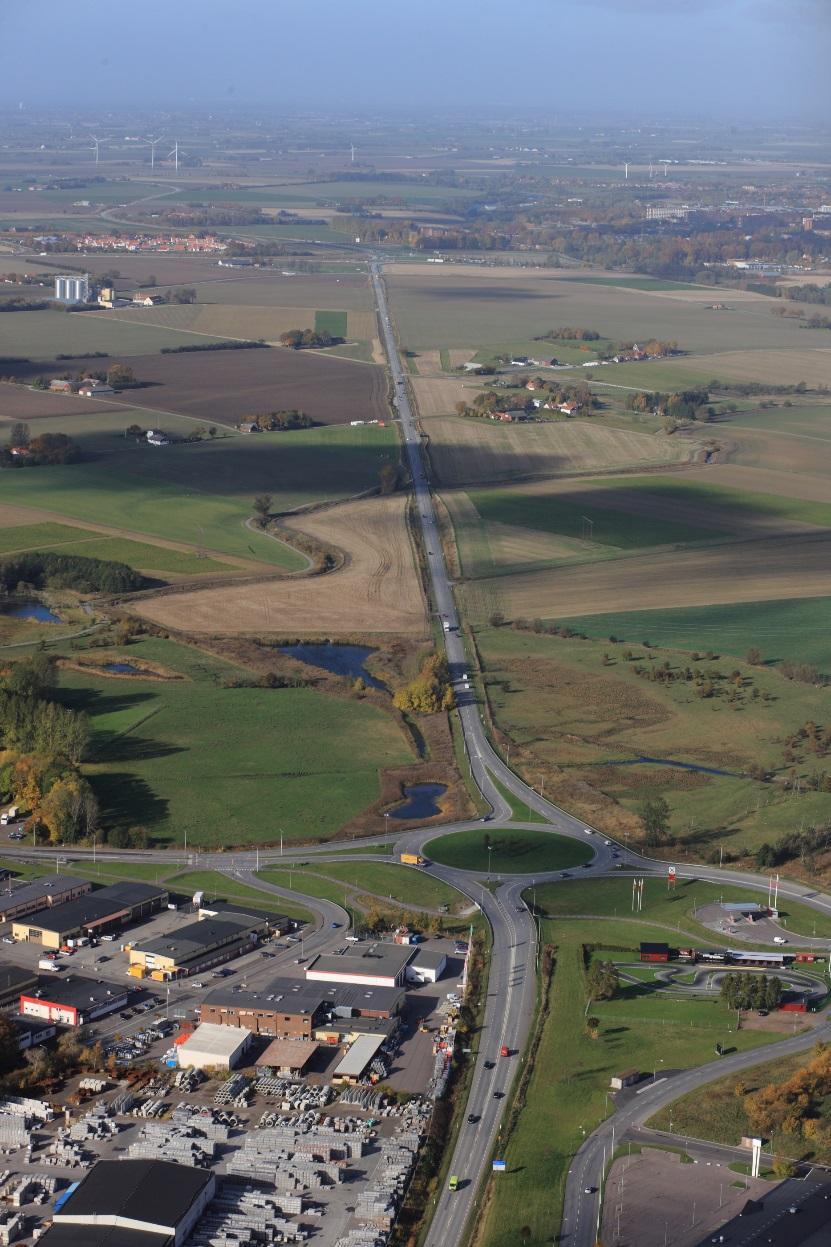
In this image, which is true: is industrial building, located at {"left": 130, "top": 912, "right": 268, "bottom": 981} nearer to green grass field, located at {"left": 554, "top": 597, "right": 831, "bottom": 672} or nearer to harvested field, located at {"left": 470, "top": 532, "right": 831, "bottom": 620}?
green grass field, located at {"left": 554, "top": 597, "right": 831, "bottom": 672}

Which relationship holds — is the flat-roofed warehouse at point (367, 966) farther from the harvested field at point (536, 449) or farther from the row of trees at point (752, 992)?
the harvested field at point (536, 449)

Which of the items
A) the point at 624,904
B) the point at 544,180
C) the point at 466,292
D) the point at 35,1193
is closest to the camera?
the point at 35,1193

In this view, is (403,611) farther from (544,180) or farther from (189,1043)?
(544,180)

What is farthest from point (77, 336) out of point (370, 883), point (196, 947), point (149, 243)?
point (196, 947)

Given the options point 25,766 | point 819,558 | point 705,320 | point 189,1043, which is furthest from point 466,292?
point 189,1043

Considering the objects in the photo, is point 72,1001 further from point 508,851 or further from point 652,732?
point 652,732

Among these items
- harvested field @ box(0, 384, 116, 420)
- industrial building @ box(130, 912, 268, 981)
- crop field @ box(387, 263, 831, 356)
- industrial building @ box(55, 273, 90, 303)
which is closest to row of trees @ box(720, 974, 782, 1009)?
industrial building @ box(130, 912, 268, 981)
